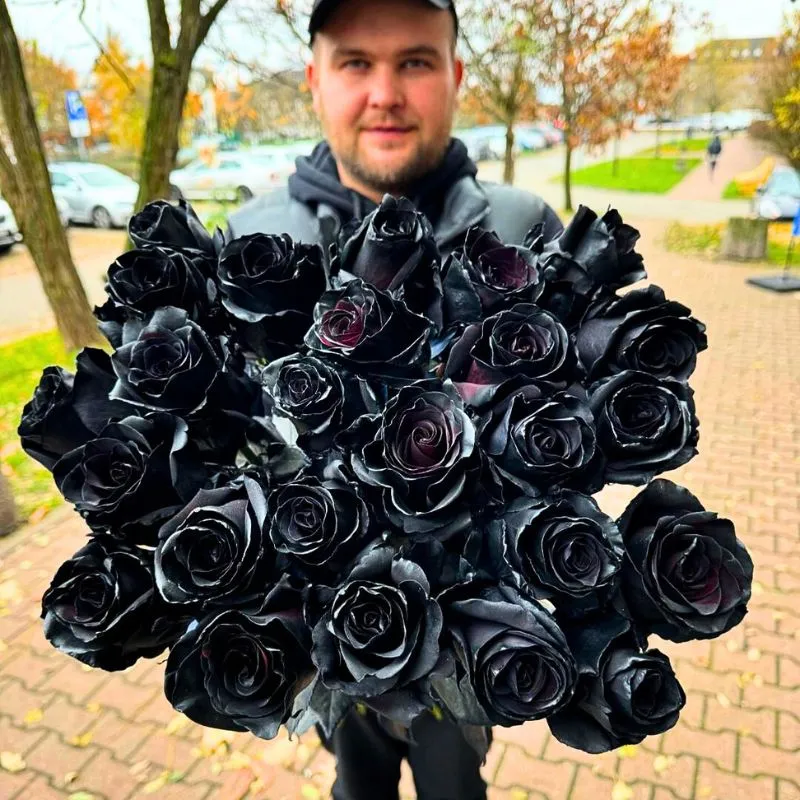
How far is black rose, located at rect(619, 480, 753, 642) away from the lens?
96cm

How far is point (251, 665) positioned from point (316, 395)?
40cm

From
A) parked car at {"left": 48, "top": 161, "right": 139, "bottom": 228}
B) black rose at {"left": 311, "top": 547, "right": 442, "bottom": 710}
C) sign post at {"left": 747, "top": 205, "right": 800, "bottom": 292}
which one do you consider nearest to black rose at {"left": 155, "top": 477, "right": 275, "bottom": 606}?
black rose at {"left": 311, "top": 547, "right": 442, "bottom": 710}

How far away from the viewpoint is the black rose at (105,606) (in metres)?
1.00

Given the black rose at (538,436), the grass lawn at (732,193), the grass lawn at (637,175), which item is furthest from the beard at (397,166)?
the grass lawn at (637,175)

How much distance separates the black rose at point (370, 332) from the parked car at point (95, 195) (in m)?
18.2

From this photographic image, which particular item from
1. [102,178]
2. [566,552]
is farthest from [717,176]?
[566,552]

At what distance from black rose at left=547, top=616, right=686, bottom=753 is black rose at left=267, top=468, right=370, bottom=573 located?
1.16 ft

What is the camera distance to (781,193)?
50.6 feet

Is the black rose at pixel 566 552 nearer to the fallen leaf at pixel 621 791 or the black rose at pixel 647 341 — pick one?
the black rose at pixel 647 341

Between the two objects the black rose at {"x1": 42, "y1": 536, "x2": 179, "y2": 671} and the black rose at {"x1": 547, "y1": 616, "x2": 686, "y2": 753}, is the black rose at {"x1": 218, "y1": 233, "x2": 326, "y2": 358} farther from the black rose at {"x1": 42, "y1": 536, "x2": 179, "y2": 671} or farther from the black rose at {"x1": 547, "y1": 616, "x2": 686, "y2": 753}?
the black rose at {"x1": 547, "y1": 616, "x2": 686, "y2": 753}

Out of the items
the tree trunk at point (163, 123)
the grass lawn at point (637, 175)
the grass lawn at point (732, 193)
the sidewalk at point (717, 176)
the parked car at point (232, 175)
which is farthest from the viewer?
the grass lawn at point (637, 175)

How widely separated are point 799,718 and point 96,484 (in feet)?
12.2

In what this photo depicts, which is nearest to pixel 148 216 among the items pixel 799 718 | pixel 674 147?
pixel 799 718

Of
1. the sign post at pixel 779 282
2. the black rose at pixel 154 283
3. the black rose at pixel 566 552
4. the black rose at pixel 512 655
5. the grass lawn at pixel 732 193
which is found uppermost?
the black rose at pixel 154 283
